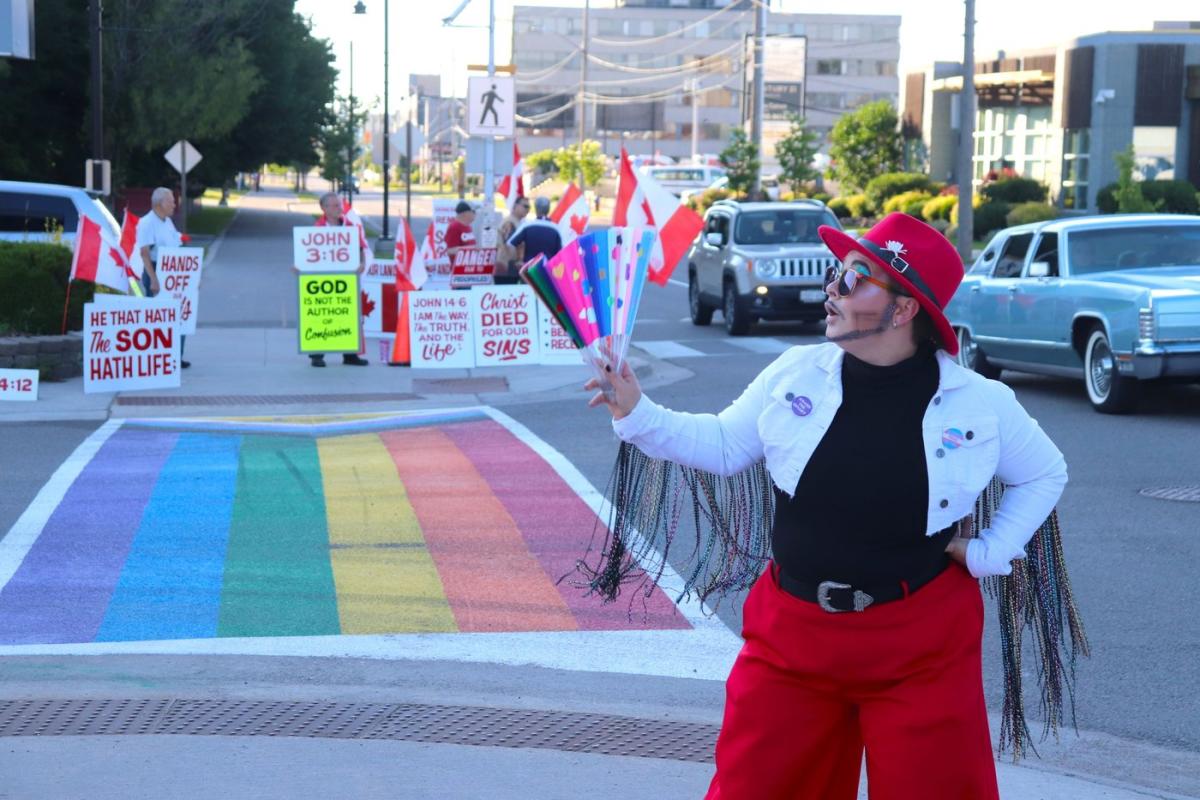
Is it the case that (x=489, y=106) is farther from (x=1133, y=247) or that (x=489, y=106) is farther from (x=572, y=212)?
(x=1133, y=247)

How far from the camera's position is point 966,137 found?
3152cm

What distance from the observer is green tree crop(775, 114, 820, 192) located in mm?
56250

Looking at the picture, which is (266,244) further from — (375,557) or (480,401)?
(375,557)

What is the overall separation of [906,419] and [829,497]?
24 centimetres

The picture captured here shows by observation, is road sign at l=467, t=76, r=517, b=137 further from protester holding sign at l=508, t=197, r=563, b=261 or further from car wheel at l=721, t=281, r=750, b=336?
protester holding sign at l=508, t=197, r=563, b=261

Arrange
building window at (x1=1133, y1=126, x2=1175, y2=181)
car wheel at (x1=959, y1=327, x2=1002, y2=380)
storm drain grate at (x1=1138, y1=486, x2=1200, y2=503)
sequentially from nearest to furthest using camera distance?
storm drain grate at (x1=1138, y1=486, x2=1200, y2=503)
car wheel at (x1=959, y1=327, x2=1002, y2=380)
building window at (x1=1133, y1=126, x2=1175, y2=181)

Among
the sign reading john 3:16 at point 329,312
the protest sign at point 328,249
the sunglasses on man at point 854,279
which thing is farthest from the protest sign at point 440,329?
the sunglasses on man at point 854,279

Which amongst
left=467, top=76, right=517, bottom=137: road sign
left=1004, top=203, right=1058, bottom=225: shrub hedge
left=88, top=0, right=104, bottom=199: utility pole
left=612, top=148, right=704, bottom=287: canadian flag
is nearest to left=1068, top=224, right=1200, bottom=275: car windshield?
left=612, top=148, right=704, bottom=287: canadian flag

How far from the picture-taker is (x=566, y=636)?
22.4 ft

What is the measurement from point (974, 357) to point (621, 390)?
43.7 ft

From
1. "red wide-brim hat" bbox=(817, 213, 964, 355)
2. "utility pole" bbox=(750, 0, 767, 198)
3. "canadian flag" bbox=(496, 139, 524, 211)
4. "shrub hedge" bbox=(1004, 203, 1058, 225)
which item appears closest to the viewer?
"red wide-brim hat" bbox=(817, 213, 964, 355)

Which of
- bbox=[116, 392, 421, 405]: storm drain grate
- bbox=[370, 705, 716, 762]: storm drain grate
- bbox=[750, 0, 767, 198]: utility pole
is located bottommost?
bbox=[116, 392, 421, 405]: storm drain grate

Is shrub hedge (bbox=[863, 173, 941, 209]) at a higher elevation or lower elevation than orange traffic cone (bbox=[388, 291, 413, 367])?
higher

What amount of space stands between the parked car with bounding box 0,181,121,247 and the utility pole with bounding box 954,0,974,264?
702 inches
